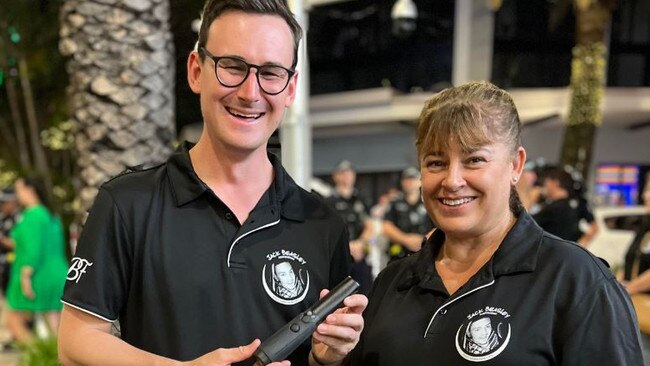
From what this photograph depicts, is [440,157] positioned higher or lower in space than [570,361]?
higher

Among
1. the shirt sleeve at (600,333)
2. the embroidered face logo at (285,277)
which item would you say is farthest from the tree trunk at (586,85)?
the embroidered face logo at (285,277)

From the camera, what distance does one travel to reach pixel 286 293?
5.02 ft

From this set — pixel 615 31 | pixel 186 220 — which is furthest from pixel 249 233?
pixel 615 31

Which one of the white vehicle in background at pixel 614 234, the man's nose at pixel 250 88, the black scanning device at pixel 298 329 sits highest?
the man's nose at pixel 250 88

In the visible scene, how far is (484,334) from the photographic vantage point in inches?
56.9

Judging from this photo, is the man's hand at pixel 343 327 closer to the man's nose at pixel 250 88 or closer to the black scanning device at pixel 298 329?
the black scanning device at pixel 298 329

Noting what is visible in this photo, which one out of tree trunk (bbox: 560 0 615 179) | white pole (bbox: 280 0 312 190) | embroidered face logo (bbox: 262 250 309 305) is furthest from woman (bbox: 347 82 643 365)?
tree trunk (bbox: 560 0 615 179)

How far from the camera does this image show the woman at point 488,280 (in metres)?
1.39

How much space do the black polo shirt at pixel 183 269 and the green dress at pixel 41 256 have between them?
431 centimetres

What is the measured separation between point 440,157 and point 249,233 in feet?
1.72

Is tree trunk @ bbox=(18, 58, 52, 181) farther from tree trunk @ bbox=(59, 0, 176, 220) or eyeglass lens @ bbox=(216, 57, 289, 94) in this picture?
eyeglass lens @ bbox=(216, 57, 289, 94)

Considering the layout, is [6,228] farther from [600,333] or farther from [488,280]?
[600,333]

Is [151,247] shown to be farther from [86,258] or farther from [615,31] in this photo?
[615,31]

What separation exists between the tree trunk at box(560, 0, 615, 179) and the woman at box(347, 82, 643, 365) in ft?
30.2
